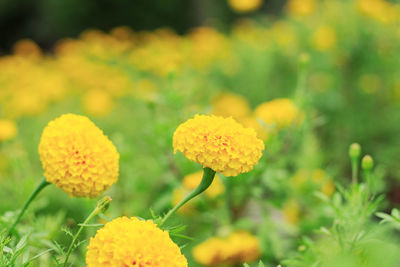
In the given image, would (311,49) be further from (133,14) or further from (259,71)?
(133,14)

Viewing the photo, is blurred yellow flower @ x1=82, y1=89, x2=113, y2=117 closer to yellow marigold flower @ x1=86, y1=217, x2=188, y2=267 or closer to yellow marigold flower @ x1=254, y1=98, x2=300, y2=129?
yellow marigold flower @ x1=254, y1=98, x2=300, y2=129

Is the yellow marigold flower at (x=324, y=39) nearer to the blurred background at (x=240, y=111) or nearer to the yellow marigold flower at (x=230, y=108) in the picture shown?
the blurred background at (x=240, y=111)

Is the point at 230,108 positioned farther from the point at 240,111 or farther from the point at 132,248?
the point at 132,248

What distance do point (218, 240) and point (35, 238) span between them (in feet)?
2.14

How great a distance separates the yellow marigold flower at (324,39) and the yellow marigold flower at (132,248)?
352cm

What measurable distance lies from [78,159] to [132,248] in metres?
0.32

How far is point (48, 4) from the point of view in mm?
10688

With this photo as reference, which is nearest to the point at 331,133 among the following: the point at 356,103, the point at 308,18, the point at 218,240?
the point at 356,103

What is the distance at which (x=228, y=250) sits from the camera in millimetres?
1755

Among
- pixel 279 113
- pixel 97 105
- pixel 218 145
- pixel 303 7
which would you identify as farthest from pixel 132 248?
pixel 303 7

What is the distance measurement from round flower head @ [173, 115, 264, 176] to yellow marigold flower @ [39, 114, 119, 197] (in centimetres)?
18

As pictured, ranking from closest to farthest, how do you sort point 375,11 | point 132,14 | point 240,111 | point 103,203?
point 103,203
point 240,111
point 375,11
point 132,14

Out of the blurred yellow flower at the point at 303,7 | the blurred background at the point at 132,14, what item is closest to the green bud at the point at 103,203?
the blurred yellow flower at the point at 303,7

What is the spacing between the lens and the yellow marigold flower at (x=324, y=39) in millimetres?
4180
